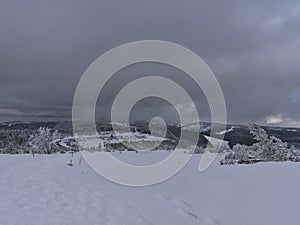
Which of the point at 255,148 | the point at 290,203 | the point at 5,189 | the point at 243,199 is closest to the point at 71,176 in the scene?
the point at 5,189

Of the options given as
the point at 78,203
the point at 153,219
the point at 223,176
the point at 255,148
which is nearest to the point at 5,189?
the point at 78,203

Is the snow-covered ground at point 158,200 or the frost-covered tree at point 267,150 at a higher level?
the frost-covered tree at point 267,150

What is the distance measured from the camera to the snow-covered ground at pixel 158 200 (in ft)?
33.0

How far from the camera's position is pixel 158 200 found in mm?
12898

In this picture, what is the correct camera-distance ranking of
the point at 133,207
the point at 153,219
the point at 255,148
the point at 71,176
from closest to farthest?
1. the point at 153,219
2. the point at 133,207
3. the point at 71,176
4. the point at 255,148

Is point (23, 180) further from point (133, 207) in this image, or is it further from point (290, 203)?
point (290, 203)

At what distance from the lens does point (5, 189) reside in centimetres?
1350

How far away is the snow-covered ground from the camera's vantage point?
10055 millimetres

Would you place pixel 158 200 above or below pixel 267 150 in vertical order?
below

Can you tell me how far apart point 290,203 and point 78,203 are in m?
8.21

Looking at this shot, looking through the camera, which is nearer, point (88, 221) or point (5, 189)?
point (88, 221)

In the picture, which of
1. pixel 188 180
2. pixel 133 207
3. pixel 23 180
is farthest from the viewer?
pixel 188 180

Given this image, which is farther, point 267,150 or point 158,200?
point 267,150

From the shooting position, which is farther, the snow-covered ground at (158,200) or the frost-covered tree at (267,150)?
the frost-covered tree at (267,150)
